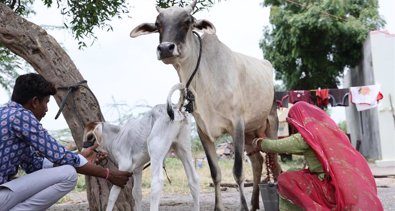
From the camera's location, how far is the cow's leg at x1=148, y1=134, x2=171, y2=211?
209 inches

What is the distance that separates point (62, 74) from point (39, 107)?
78.5 inches

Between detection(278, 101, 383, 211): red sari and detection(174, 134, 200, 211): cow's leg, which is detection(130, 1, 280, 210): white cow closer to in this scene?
detection(174, 134, 200, 211): cow's leg

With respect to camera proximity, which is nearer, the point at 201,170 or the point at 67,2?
the point at 67,2

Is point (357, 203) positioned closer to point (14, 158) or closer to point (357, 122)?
point (14, 158)

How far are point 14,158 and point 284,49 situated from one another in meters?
17.3

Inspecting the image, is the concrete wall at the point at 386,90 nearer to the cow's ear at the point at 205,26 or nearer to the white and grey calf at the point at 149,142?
the cow's ear at the point at 205,26

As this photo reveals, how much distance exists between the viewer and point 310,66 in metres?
20.6

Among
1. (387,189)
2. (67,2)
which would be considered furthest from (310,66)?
(67,2)

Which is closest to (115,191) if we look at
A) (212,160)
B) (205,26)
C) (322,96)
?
(212,160)

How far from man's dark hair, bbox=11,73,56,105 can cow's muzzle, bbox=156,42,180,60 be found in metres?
1.34

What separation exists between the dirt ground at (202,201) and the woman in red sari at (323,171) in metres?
2.48

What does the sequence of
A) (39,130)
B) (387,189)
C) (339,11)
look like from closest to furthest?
1. (39,130)
2. (387,189)
3. (339,11)

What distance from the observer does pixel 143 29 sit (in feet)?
20.7

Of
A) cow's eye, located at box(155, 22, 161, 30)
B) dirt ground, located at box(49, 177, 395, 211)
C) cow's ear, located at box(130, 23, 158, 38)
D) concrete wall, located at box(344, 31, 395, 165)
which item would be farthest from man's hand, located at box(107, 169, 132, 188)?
concrete wall, located at box(344, 31, 395, 165)
